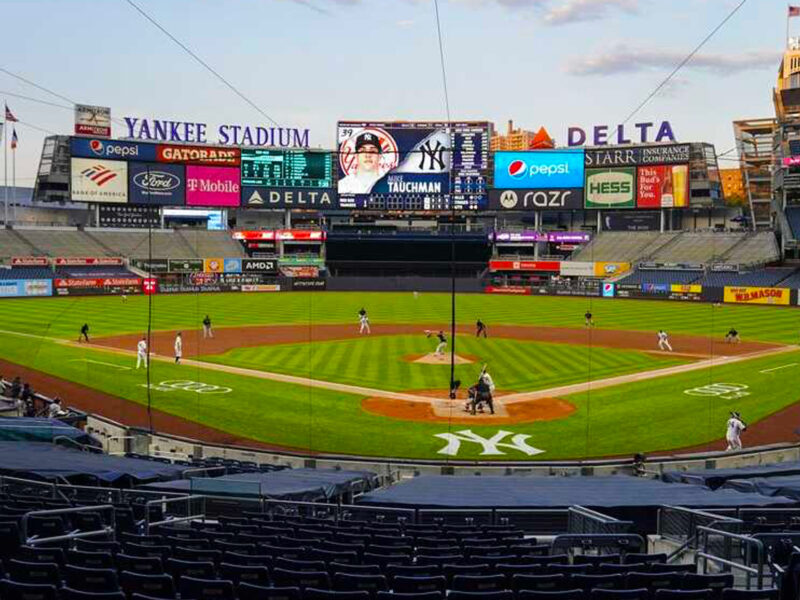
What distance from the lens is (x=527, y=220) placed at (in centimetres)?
12275

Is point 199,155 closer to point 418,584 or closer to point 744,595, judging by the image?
point 418,584

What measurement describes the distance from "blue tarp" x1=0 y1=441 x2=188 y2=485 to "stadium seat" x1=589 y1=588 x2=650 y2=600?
10402 mm

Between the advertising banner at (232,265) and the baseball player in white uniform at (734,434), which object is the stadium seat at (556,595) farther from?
the advertising banner at (232,265)

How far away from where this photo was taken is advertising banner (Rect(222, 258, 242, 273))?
3962 inches

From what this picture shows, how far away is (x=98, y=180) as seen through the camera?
99250 millimetres

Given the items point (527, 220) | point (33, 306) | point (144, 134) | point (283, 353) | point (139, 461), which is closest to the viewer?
point (139, 461)

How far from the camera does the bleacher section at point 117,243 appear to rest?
90.4 m

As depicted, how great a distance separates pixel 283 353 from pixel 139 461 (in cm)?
2397

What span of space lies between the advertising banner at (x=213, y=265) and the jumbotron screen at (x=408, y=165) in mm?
19507

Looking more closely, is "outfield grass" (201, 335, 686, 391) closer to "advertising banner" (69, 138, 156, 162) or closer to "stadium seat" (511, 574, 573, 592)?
"stadium seat" (511, 574, 573, 592)

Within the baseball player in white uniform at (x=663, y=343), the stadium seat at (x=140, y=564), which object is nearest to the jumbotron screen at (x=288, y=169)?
the baseball player in white uniform at (x=663, y=343)

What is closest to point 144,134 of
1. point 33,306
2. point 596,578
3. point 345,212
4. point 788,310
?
point 345,212

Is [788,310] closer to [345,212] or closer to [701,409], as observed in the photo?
[701,409]

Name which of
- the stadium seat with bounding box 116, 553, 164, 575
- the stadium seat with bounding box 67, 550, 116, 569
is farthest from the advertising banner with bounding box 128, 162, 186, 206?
the stadium seat with bounding box 116, 553, 164, 575
